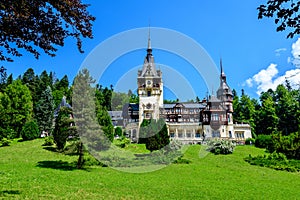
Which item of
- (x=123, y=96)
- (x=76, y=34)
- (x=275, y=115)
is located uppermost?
(x=123, y=96)

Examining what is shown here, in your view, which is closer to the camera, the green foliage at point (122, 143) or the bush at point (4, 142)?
the bush at point (4, 142)

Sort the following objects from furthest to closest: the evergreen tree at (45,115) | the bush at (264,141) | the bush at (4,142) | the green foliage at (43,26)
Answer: the evergreen tree at (45,115) < the bush at (264,141) < the bush at (4,142) < the green foliage at (43,26)

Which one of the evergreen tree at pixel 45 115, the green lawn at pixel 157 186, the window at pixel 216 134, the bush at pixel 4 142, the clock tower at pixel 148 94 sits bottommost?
the green lawn at pixel 157 186

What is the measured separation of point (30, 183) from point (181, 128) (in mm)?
34964

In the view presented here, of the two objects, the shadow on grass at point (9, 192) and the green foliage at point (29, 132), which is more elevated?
the green foliage at point (29, 132)

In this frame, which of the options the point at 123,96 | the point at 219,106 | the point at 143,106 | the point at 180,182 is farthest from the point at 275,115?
the point at 180,182

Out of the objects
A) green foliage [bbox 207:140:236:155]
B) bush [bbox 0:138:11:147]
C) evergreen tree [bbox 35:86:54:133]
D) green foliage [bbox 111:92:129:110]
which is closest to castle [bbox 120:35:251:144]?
evergreen tree [bbox 35:86:54:133]

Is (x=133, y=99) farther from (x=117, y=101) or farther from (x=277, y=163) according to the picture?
(x=277, y=163)

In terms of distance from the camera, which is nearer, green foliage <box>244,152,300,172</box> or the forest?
green foliage <box>244,152,300,172</box>

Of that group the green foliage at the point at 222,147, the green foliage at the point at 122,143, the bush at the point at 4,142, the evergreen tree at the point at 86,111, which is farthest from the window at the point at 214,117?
the bush at the point at 4,142

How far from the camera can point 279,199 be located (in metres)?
10.0

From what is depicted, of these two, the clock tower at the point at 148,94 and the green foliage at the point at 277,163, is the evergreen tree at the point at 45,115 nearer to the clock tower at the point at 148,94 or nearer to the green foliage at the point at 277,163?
the clock tower at the point at 148,94

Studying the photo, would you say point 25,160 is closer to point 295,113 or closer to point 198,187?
point 198,187

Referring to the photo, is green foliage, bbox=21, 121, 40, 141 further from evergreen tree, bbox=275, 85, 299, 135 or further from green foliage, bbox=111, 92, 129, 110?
evergreen tree, bbox=275, 85, 299, 135
